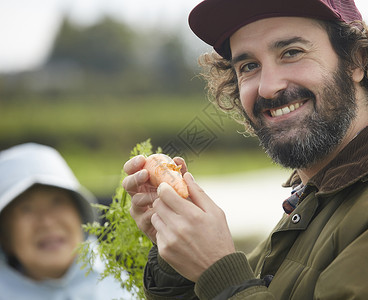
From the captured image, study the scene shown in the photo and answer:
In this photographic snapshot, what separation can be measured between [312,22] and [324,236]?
94 centimetres

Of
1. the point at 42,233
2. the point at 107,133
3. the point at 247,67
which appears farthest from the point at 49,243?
the point at 107,133

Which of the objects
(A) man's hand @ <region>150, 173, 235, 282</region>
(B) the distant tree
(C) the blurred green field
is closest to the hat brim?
(A) man's hand @ <region>150, 173, 235, 282</region>

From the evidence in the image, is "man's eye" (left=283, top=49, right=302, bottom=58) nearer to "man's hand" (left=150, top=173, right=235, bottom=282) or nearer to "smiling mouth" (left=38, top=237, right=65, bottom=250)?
"man's hand" (left=150, top=173, right=235, bottom=282)

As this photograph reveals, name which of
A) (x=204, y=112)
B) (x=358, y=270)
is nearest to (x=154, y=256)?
(x=204, y=112)

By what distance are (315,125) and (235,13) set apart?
621mm

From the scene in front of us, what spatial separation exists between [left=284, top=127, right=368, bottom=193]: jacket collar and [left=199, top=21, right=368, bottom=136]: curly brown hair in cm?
50

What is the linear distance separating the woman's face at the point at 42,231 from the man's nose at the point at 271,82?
2540 mm

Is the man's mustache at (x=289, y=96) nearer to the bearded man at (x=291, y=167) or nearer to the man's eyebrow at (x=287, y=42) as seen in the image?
the bearded man at (x=291, y=167)

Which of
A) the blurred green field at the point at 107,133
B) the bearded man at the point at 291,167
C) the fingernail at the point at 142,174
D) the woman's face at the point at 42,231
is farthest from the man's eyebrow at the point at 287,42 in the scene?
the blurred green field at the point at 107,133

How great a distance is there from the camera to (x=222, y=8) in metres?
2.37

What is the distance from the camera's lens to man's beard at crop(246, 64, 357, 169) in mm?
2154

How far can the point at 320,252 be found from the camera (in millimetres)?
1744

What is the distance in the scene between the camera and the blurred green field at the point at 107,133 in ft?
53.8

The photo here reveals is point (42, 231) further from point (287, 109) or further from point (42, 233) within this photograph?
point (287, 109)
